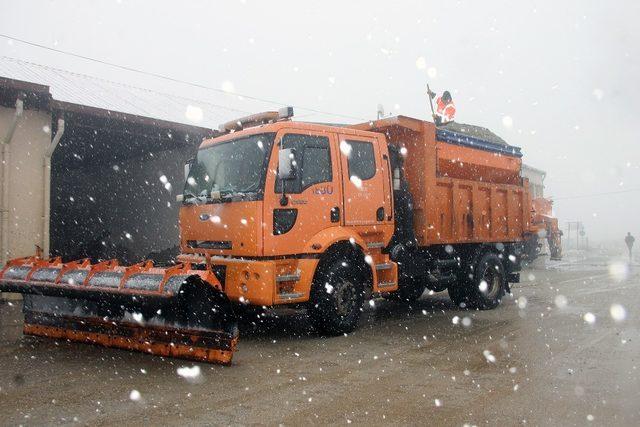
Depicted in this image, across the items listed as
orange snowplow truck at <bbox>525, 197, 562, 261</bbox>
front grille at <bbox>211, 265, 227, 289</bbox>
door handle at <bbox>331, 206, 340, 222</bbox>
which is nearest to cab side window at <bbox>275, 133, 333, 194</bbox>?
door handle at <bbox>331, 206, 340, 222</bbox>

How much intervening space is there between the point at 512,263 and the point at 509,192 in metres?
1.31

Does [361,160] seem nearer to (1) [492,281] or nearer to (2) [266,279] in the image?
(2) [266,279]

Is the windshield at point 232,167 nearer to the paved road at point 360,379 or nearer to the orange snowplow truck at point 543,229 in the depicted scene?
the paved road at point 360,379

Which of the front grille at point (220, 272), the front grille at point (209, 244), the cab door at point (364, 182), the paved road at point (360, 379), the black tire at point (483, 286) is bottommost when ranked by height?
the paved road at point (360, 379)

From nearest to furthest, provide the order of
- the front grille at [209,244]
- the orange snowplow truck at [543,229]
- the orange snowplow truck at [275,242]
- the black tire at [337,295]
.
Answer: the orange snowplow truck at [275,242], the front grille at [209,244], the black tire at [337,295], the orange snowplow truck at [543,229]

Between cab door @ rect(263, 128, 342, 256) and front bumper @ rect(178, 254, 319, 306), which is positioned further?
cab door @ rect(263, 128, 342, 256)

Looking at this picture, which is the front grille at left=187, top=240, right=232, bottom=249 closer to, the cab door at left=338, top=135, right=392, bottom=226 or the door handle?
the door handle

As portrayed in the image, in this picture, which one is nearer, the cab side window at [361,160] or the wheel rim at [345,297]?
the wheel rim at [345,297]

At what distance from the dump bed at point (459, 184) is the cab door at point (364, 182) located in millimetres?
714

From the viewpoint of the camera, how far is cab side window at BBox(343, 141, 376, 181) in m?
7.36

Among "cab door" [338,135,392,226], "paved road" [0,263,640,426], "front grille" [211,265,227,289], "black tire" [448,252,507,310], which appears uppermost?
"cab door" [338,135,392,226]

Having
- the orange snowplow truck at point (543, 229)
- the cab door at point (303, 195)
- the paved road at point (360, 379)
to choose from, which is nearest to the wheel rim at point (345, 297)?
the paved road at point (360, 379)

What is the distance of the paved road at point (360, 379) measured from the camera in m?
4.14

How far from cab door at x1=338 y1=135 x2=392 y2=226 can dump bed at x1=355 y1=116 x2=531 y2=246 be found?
71 cm
